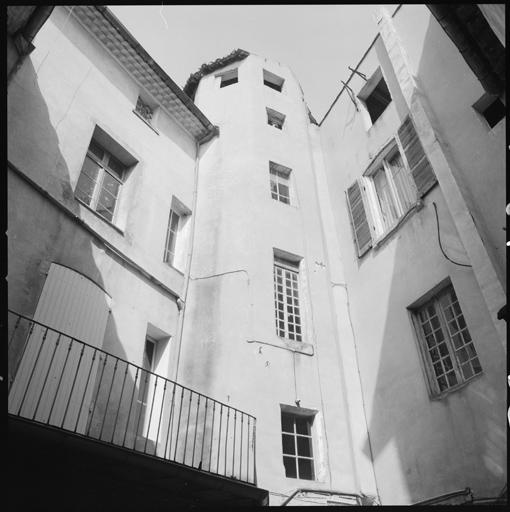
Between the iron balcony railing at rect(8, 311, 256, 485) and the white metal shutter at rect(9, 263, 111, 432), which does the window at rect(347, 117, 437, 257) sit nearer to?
the iron balcony railing at rect(8, 311, 256, 485)

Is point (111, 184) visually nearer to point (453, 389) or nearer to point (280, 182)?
point (280, 182)

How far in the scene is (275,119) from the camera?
51.7 ft

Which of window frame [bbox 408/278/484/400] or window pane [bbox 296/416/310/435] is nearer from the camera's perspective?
window frame [bbox 408/278/484/400]

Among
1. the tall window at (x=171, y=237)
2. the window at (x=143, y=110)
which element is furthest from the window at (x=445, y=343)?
the window at (x=143, y=110)

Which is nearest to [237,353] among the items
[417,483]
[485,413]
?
[417,483]

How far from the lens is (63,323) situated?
7.59 metres

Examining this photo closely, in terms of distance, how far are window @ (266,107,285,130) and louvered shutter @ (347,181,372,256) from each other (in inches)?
166

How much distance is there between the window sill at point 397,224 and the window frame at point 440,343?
1.84 m

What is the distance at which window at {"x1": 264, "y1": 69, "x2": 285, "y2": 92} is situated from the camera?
56.7ft

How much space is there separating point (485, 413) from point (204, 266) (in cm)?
657

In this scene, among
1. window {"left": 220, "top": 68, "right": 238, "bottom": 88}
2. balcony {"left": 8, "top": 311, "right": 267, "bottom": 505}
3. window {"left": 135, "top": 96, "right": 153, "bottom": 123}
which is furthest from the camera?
window {"left": 220, "top": 68, "right": 238, "bottom": 88}

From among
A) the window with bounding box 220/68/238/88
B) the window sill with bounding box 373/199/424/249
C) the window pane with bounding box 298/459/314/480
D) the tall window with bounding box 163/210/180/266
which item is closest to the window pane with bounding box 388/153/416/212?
the window sill with bounding box 373/199/424/249

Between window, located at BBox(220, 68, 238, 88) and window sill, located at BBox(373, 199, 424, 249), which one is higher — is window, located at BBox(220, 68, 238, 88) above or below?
above

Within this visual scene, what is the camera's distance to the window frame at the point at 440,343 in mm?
8070
